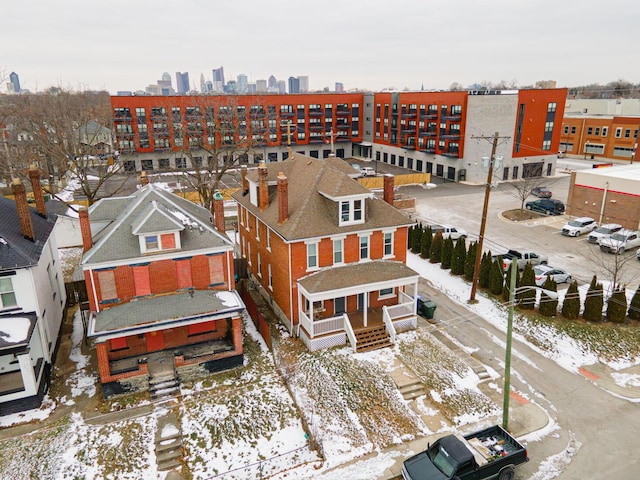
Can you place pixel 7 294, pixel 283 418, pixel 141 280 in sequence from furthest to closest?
Answer: pixel 141 280 → pixel 7 294 → pixel 283 418

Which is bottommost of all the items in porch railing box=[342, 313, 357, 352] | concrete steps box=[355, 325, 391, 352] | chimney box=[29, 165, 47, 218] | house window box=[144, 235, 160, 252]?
concrete steps box=[355, 325, 391, 352]

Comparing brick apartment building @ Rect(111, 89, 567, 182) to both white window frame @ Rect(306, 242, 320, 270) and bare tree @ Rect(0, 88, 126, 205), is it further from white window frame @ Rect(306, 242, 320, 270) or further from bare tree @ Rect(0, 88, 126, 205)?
white window frame @ Rect(306, 242, 320, 270)

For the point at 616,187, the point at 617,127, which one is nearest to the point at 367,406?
the point at 616,187

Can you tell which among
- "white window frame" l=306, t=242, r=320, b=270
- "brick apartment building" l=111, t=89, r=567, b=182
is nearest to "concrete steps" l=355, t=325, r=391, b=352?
"white window frame" l=306, t=242, r=320, b=270

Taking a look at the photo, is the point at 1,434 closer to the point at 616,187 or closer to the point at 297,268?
the point at 297,268

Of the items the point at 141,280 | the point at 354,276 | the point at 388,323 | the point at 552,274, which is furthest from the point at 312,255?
the point at 552,274

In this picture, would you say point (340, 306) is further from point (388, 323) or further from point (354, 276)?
point (388, 323)

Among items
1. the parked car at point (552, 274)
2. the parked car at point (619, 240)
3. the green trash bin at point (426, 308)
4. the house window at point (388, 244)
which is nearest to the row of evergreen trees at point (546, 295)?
the parked car at point (552, 274)
